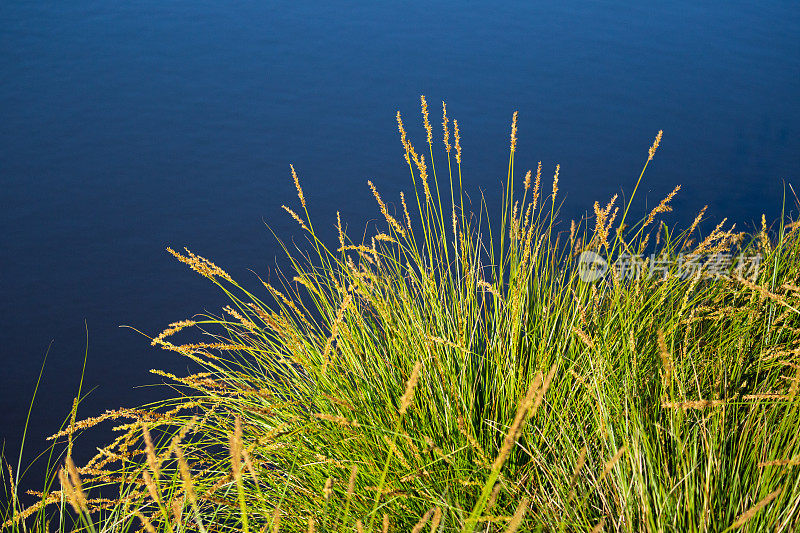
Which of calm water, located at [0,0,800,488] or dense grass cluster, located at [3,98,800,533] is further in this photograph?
calm water, located at [0,0,800,488]

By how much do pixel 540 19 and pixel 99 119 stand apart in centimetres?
526

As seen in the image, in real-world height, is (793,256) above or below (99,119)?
above

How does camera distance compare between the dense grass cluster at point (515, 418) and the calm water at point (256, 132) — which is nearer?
the dense grass cluster at point (515, 418)

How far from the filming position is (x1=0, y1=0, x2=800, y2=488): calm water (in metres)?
3.61

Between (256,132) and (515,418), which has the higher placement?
(515,418)

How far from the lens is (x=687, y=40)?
7746mm

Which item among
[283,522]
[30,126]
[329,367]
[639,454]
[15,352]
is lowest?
[15,352]

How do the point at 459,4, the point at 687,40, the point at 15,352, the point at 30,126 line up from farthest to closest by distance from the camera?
the point at 459,4 < the point at 687,40 < the point at 30,126 < the point at 15,352

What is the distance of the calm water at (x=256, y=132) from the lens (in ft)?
11.8

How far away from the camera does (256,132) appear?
5.31 meters

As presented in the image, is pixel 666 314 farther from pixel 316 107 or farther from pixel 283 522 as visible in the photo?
pixel 316 107

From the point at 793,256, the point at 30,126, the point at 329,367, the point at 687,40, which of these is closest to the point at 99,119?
the point at 30,126

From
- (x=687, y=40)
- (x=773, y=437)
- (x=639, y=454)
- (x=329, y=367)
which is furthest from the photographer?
(x=687, y=40)

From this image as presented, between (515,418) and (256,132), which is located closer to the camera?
(515,418)
